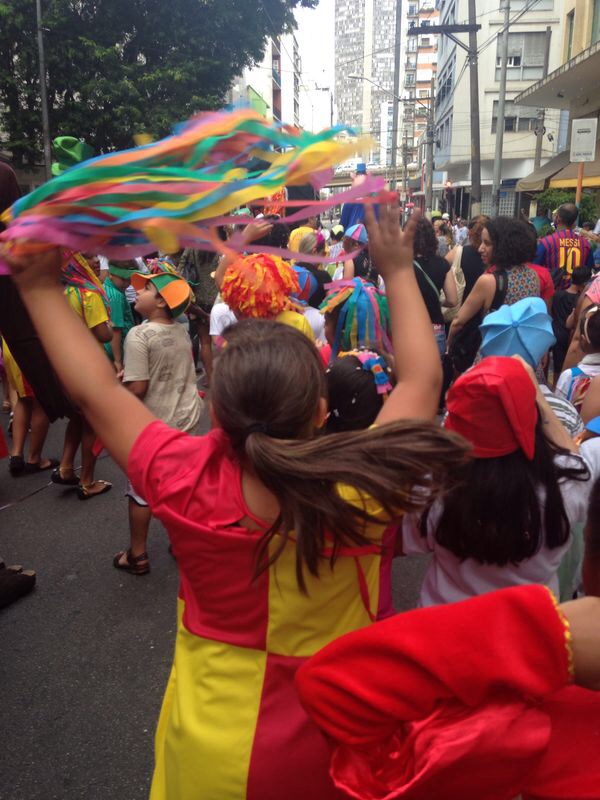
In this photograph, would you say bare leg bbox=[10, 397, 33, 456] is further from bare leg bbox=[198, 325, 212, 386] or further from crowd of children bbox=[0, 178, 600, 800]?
crowd of children bbox=[0, 178, 600, 800]

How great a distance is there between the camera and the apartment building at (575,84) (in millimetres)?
18188

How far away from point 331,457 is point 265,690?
0.53m

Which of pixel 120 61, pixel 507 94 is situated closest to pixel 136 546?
pixel 120 61

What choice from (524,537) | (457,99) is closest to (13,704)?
(524,537)

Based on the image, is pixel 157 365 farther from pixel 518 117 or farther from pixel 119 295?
pixel 518 117

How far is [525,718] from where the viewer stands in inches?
33.6

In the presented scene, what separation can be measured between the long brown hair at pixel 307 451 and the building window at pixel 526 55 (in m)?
43.6

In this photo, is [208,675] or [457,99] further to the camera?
[457,99]

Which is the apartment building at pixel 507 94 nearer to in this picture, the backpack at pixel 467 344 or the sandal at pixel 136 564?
the backpack at pixel 467 344

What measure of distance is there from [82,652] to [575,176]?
2126 cm

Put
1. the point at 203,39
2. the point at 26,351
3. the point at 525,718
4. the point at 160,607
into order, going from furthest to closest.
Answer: the point at 203,39 → the point at 160,607 → the point at 26,351 → the point at 525,718

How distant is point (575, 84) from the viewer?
2077 centimetres

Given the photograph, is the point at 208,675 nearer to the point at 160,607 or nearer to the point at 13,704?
the point at 13,704

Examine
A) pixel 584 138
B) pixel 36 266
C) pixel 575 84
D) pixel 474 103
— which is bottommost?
pixel 36 266
